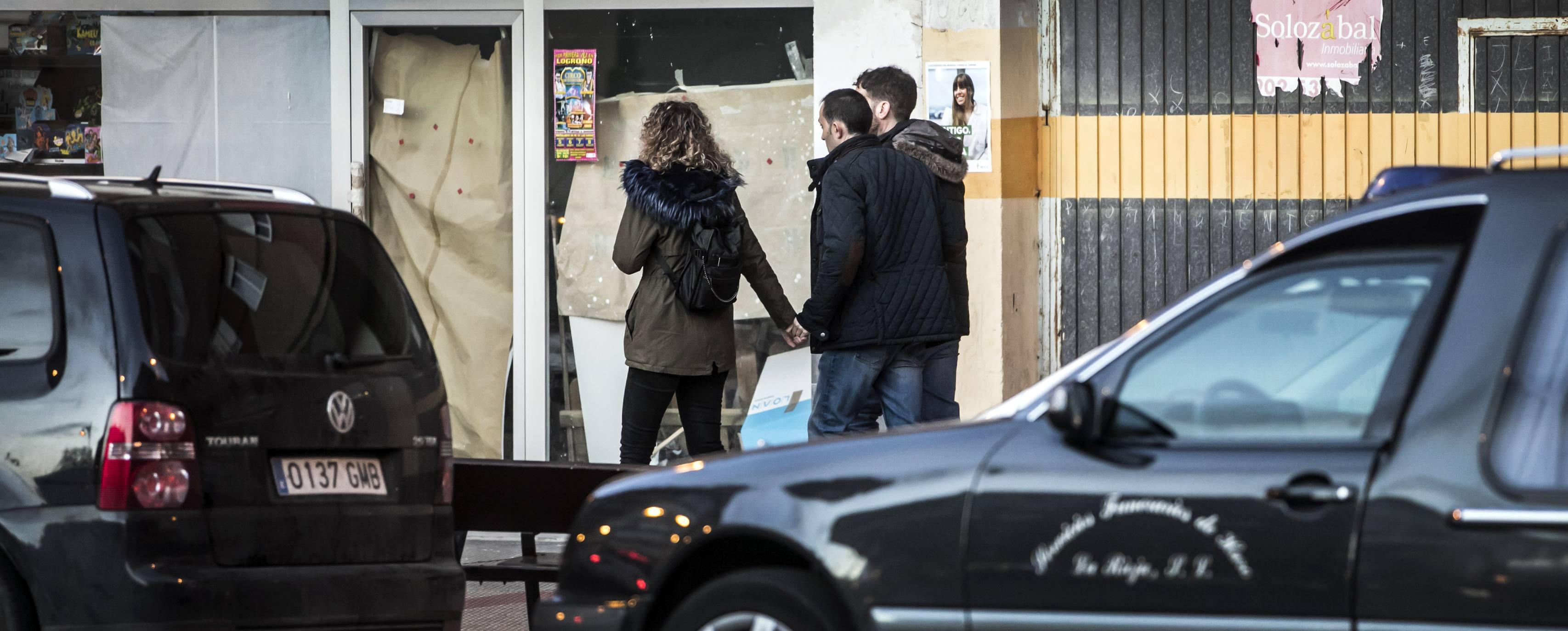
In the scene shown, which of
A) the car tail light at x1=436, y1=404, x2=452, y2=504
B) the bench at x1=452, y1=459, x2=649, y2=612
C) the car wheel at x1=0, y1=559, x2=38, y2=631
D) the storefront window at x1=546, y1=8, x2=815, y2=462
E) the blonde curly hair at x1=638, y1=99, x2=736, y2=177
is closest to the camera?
the car wheel at x1=0, y1=559, x2=38, y2=631

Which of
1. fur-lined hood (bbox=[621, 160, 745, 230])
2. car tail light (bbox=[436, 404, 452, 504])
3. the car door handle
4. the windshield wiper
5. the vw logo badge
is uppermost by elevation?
fur-lined hood (bbox=[621, 160, 745, 230])

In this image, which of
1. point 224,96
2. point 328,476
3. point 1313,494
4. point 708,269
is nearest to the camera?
point 1313,494

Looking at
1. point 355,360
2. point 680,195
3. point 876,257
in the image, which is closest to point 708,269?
point 680,195

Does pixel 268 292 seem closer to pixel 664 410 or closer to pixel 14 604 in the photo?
pixel 14 604

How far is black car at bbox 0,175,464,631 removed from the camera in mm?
4633

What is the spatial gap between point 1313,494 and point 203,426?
303 centimetres

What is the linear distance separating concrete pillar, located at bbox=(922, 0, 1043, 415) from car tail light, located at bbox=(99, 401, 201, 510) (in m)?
4.62

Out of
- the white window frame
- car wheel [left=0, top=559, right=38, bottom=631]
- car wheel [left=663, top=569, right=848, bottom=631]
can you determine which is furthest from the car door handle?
the white window frame

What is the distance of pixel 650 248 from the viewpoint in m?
7.25

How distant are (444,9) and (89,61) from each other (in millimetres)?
2032

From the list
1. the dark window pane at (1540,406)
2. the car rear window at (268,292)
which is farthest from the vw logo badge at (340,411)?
the dark window pane at (1540,406)

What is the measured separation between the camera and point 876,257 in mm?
6797

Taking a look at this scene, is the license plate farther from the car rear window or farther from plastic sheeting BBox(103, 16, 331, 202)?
plastic sheeting BBox(103, 16, 331, 202)

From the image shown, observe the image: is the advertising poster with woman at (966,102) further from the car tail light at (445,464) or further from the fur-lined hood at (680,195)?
the car tail light at (445,464)
